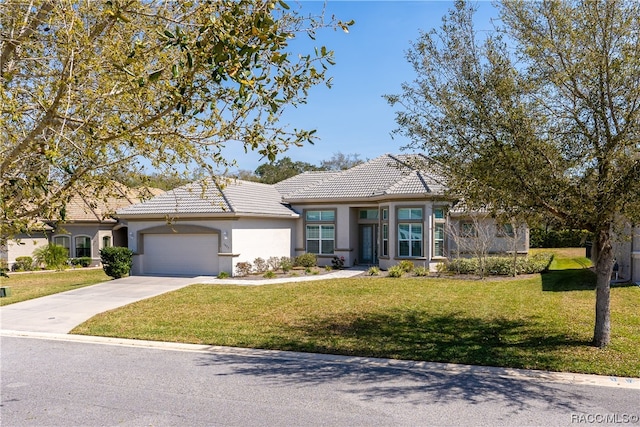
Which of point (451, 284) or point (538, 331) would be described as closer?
point (538, 331)

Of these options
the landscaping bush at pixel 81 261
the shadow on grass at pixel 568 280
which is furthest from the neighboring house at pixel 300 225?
the landscaping bush at pixel 81 261

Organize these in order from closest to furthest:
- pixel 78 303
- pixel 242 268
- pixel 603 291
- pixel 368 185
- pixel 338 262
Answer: pixel 603 291, pixel 78 303, pixel 242 268, pixel 338 262, pixel 368 185

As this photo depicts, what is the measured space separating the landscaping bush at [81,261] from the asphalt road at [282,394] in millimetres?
22859

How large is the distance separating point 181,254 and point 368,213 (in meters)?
9.66

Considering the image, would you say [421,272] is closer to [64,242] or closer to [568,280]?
[568,280]

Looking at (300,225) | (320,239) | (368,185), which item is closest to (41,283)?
(300,225)

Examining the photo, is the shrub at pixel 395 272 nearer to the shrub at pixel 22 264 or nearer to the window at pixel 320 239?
the window at pixel 320 239

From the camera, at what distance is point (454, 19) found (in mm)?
9352

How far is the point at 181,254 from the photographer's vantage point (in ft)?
74.0

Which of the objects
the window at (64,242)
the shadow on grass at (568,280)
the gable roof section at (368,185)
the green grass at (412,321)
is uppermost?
the gable roof section at (368,185)

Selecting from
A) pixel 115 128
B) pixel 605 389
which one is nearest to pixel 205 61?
pixel 115 128

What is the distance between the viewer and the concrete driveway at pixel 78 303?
12.9 m

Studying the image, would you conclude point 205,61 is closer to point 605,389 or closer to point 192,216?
point 605,389

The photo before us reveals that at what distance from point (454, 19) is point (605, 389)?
6937mm
